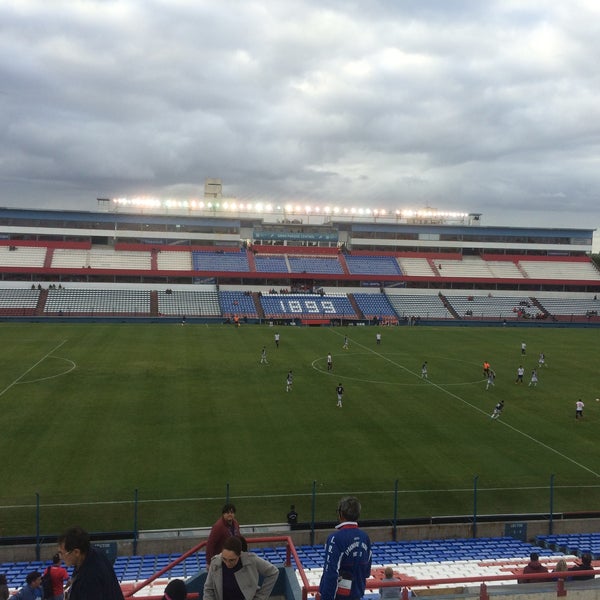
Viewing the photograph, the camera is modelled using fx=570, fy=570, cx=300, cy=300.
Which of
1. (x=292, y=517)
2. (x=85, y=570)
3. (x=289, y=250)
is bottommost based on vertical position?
(x=292, y=517)

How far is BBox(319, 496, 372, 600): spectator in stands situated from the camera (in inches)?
252

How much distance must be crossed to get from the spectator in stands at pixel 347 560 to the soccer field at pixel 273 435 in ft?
→ 39.3

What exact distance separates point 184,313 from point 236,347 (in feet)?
74.8

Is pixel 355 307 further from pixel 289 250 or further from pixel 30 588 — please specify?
pixel 30 588

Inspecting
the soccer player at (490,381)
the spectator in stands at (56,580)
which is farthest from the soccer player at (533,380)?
the spectator in stands at (56,580)

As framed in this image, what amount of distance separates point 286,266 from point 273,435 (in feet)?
194

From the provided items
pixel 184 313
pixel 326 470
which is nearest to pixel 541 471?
pixel 326 470

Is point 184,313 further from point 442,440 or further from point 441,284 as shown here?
point 442,440

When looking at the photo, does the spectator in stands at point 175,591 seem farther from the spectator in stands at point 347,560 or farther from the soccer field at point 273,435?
the soccer field at point 273,435

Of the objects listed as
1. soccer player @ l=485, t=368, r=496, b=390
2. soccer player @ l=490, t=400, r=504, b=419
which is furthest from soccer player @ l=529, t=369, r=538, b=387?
soccer player @ l=490, t=400, r=504, b=419

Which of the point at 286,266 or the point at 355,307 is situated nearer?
the point at 355,307

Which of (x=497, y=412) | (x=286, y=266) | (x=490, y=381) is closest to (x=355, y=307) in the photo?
(x=286, y=266)

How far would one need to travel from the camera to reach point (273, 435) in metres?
26.2

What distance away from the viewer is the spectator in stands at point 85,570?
525 cm
